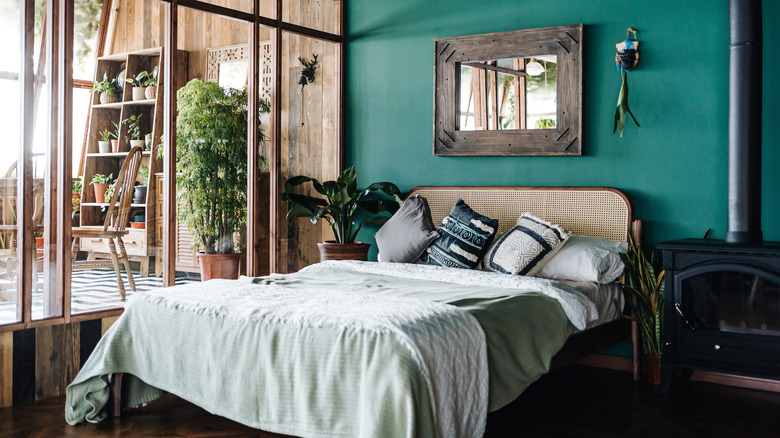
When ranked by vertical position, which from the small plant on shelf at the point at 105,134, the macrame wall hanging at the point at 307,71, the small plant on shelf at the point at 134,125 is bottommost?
the small plant on shelf at the point at 105,134

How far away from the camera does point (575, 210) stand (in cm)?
443

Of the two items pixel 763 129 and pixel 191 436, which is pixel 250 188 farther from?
pixel 763 129

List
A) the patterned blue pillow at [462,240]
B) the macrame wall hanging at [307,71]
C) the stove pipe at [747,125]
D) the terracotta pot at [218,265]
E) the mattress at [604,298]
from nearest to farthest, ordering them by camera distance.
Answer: the stove pipe at [747,125], the mattress at [604,298], the patterned blue pillow at [462,240], the terracotta pot at [218,265], the macrame wall hanging at [307,71]

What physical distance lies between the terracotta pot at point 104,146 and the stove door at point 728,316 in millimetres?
3223

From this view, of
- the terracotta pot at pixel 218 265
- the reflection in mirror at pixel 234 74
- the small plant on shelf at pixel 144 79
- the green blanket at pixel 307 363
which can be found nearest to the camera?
the green blanket at pixel 307 363

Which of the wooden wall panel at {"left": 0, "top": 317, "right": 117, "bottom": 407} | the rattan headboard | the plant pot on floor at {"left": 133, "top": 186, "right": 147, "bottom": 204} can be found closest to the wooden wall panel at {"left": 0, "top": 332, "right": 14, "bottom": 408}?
the wooden wall panel at {"left": 0, "top": 317, "right": 117, "bottom": 407}

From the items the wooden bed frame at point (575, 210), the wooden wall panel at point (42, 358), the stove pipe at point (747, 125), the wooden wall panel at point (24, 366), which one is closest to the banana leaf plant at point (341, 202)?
the wooden bed frame at point (575, 210)

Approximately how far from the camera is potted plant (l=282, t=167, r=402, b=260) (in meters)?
4.99

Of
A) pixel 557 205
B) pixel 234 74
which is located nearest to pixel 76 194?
pixel 234 74

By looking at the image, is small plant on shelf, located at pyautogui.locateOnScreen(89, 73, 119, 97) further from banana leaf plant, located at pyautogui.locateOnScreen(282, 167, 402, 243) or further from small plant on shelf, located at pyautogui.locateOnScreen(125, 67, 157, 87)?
banana leaf plant, located at pyautogui.locateOnScreen(282, 167, 402, 243)

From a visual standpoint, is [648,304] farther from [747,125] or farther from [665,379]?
[747,125]

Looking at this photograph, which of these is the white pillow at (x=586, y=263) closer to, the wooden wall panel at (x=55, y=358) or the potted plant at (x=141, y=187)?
the potted plant at (x=141, y=187)

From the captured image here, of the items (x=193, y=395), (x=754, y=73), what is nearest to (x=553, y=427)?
(x=193, y=395)

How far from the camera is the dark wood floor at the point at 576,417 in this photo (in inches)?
121
